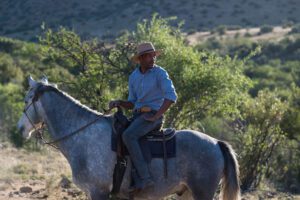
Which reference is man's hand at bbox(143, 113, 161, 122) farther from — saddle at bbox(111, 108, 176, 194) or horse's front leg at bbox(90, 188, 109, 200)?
horse's front leg at bbox(90, 188, 109, 200)

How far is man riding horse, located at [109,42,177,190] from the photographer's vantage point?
6906mm

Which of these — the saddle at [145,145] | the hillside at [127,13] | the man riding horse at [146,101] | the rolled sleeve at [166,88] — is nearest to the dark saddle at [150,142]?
the saddle at [145,145]

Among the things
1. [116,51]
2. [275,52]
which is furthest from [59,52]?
[275,52]

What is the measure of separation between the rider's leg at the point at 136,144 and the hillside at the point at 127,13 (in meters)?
51.8

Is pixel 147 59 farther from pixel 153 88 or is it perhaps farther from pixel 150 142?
pixel 150 142

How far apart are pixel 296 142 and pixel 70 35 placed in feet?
26.2

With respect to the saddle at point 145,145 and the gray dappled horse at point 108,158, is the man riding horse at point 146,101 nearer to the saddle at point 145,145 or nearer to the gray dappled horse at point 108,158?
the saddle at point 145,145

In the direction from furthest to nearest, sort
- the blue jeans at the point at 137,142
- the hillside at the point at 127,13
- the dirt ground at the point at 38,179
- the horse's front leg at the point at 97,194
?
1. the hillside at the point at 127,13
2. the dirt ground at the point at 38,179
3. the horse's front leg at the point at 97,194
4. the blue jeans at the point at 137,142

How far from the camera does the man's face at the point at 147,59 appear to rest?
7.05 meters

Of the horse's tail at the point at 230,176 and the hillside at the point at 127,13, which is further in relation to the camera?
the hillside at the point at 127,13

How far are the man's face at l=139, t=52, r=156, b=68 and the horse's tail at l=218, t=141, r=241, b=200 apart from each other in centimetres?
151

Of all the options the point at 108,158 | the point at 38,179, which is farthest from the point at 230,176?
the point at 38,179

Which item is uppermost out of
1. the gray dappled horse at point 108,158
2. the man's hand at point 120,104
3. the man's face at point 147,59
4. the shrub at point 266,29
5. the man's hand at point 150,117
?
the shrub at point 266,29

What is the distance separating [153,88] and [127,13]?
5717 centimetres
